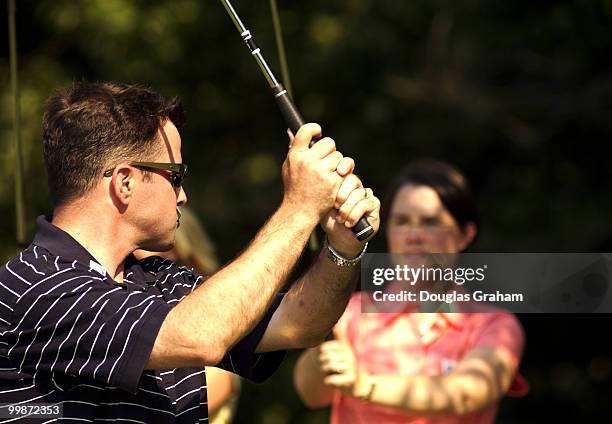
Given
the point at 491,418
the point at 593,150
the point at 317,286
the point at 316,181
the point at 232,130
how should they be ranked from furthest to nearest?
the point at 232,130 → the point at 593,150 → the point at 491,418 → the point at 317,286 → the point at 316,181

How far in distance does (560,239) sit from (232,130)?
8.38 feet

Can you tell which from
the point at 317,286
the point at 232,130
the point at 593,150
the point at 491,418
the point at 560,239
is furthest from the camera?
the point at 232,130

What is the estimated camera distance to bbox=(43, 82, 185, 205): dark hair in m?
2.63

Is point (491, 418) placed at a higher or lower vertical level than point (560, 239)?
lower

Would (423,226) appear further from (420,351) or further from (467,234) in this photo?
(420,351)

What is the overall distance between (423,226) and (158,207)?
1.30 meters

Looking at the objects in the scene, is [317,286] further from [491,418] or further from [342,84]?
[342,84]

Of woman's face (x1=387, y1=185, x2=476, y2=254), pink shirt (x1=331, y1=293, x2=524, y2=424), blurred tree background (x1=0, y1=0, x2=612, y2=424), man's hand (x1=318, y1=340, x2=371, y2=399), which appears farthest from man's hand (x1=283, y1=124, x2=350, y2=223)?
blurred tree background (x1=0, y1=0, x2=612, y2=424)

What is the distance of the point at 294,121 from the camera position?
2.60 m

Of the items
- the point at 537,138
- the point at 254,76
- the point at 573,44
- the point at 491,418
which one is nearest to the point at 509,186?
the point at 537,138

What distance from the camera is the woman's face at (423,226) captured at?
3.75m

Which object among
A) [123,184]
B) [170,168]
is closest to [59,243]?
[123,184]

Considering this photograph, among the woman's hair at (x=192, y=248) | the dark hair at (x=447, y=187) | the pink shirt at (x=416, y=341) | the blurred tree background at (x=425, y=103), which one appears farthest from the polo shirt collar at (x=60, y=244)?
the blurred tree background at (x=425, y=103)

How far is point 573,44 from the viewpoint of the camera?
7633mm
